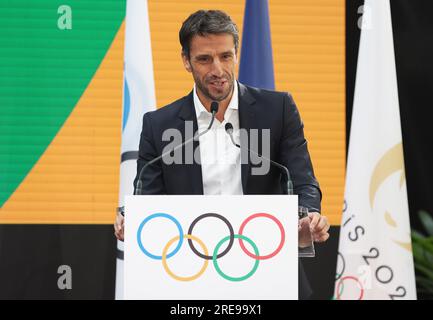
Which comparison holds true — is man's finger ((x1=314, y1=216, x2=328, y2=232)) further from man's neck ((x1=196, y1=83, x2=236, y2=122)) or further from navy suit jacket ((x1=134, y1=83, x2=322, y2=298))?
man's neck ((x1=196, y1=83, x2=236, y2=122))

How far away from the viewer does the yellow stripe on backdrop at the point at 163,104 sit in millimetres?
4383

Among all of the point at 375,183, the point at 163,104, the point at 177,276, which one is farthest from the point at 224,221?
the point at 163,104

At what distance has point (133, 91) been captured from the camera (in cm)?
392

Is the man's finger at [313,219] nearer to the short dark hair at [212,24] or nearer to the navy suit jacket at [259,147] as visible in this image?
the navy suit jacket at [259,147]

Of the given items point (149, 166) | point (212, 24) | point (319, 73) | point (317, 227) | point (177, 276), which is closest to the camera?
point (177, 276)

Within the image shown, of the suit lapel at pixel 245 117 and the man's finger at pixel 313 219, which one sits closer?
the man's finger at pixel 313 219

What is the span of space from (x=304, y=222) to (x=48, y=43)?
2577 millimetres

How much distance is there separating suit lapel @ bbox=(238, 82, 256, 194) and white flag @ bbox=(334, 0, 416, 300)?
1.41 metres

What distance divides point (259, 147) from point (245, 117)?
0.15 meters

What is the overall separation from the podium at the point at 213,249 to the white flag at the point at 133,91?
1801 millimetres

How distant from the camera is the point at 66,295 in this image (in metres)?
4.40

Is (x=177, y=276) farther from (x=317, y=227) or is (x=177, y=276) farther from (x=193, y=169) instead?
(x=193, y=169)

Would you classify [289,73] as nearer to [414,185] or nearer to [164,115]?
[414,185]

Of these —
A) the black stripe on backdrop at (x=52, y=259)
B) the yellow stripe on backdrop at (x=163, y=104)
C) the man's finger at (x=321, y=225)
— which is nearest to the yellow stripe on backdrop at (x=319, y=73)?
the yellow stripe on backdrop at (x=163, y=104)
